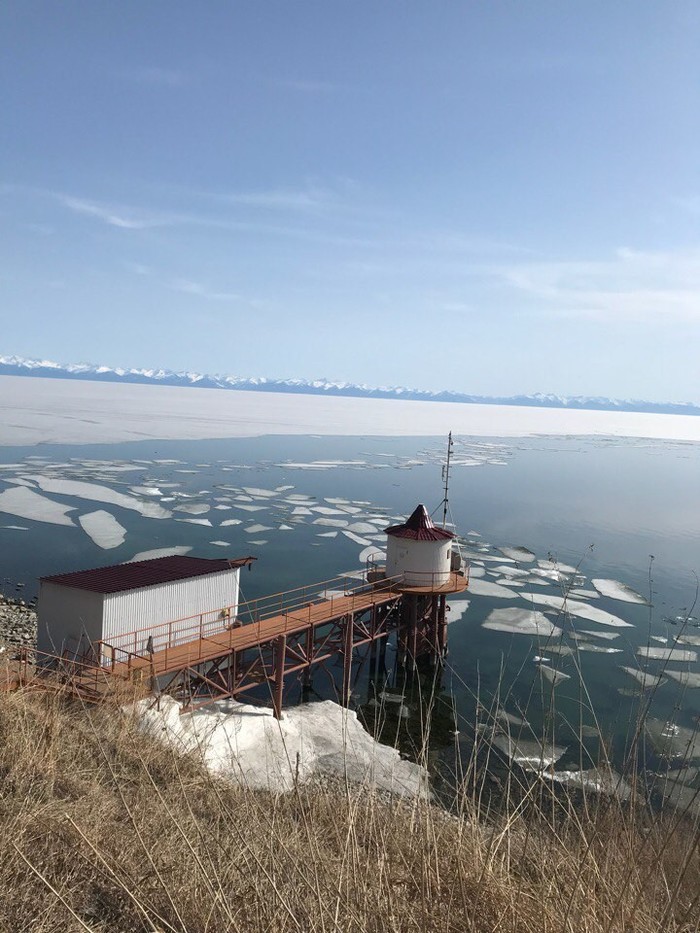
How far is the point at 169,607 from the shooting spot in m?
18.8

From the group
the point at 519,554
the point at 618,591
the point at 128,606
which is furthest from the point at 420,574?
the point at 519,554

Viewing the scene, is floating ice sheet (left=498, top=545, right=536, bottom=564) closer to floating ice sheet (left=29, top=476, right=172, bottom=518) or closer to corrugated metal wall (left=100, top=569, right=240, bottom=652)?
corrugated metal wall (left=100, top=569, right=240, bottom=652)

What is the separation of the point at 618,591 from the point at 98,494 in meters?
35.7

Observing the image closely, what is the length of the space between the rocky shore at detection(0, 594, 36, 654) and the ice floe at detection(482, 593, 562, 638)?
16997mm

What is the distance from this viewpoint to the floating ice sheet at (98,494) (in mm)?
43719

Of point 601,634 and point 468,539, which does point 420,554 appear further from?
point 468,539

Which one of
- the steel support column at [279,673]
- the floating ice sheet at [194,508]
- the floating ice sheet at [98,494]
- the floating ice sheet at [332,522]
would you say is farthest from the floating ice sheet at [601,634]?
the floating ice sheet at [98,494]

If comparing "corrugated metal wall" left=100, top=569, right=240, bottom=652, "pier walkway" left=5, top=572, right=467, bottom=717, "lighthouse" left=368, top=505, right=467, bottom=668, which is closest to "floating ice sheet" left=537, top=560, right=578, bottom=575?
"pier walkway" left=5, top=572, right=467, bottom=717

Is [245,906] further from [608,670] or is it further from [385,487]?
[385,487]

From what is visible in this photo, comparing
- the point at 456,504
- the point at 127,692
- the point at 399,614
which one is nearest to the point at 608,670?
the point at 399,614

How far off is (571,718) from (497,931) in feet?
58.2

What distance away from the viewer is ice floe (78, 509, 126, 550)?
1388 inches

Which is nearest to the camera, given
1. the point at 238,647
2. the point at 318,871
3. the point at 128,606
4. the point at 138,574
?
the point at 318,871

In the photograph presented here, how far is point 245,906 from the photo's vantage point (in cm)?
290
